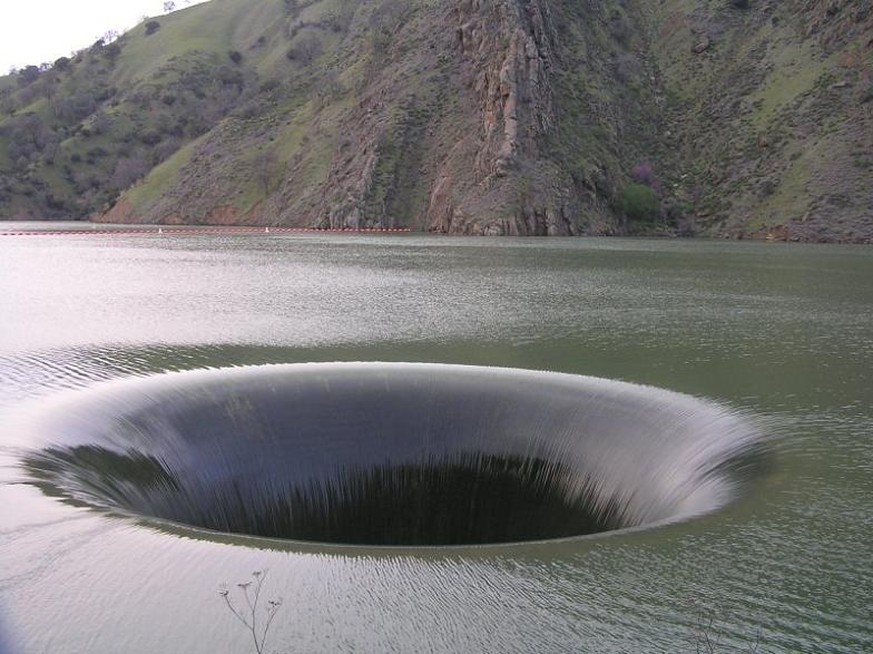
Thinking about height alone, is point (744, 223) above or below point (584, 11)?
below

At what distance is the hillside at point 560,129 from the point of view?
6438 cm

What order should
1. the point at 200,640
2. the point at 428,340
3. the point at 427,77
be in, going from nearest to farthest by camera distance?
the point at 200,640, the point at 428,340, the point at 427,77

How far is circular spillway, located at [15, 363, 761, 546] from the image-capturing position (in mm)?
11055

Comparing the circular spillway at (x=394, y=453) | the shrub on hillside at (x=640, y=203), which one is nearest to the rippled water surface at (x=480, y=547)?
the circular spillway at (x=394, y=453)

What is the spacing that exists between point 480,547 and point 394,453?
5398 mm

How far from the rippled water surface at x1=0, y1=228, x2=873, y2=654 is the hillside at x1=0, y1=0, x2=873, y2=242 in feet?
101

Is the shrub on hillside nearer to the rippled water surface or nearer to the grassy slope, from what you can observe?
the grassy slope

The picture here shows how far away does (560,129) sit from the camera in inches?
2753

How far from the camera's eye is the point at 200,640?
652cm

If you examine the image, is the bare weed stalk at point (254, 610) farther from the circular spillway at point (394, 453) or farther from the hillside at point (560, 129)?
the hillside at point (560, 129)

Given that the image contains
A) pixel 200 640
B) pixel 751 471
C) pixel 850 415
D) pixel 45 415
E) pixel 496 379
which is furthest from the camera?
pixel 496 379

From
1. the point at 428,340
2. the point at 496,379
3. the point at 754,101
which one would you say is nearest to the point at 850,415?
the point at 496,379

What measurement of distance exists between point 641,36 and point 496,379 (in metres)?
78.3

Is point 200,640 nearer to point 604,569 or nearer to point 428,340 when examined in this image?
point 604,569
